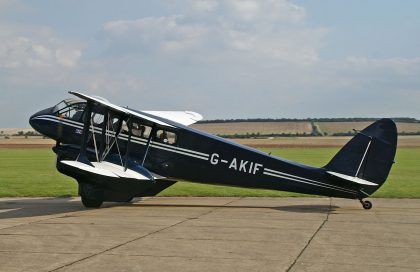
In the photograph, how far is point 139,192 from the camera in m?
15.4

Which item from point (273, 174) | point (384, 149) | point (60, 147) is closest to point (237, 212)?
point (273, 174)

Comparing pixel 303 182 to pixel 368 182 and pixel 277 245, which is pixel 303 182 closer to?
pixel 368 182

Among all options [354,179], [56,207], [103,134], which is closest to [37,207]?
[56,207]

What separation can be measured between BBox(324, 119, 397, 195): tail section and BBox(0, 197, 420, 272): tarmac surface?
0.91m

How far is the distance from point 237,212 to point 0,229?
591 centimetres

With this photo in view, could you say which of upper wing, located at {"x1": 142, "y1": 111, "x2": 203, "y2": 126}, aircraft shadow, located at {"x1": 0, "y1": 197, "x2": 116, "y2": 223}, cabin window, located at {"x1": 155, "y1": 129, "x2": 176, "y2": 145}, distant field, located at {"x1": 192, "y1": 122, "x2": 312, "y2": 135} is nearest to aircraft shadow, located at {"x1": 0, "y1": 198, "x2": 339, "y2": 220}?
aircraft shadow, located at {"x1": 0, "y1": 197, "x2": 116, "y2": 223}

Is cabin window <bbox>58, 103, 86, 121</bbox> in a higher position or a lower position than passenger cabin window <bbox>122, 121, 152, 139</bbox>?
higher

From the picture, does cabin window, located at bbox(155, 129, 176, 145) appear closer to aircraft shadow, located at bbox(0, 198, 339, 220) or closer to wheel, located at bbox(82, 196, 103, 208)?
aircraft shadow, located at bbox(0, 198, 339, 220)

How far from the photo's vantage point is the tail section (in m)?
14.1

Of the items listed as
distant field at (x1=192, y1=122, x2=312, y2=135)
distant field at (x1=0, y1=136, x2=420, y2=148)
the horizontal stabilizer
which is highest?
the horizontal stabilizer

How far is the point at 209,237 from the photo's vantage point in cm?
1010

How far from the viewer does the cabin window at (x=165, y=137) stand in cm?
1570

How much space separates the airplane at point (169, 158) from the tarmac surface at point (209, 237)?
654 millimetres

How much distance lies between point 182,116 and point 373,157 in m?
8.52
